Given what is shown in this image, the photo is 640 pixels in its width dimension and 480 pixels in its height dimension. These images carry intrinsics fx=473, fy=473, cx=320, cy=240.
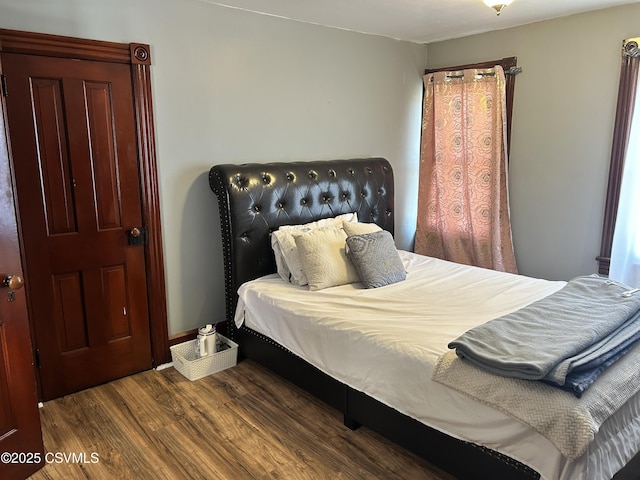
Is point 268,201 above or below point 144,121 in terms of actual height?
below

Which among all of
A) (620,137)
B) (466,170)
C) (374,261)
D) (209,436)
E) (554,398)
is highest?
(620,137)

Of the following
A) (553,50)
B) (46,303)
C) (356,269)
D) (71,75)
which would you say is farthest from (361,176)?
(46,303)

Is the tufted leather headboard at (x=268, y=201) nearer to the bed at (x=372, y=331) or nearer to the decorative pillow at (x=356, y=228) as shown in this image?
the bed at (x=372, y=331)

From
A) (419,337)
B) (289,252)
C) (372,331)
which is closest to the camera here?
(419,337)

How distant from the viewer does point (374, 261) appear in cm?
295

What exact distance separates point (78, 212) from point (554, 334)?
2.47 m

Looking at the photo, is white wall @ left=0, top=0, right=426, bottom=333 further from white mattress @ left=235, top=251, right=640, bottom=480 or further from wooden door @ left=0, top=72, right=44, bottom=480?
wooden door @ left=0, top=72, right=44, bottom=480

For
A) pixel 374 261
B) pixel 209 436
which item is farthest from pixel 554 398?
pixel 209 436

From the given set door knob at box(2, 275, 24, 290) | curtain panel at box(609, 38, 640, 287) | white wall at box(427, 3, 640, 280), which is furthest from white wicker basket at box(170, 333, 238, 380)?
curtain panel at box(609, 38, 640, 287)

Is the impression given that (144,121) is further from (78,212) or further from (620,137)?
(620,137)

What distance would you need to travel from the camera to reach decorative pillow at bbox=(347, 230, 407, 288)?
2914mm

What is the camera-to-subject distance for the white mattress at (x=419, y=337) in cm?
167

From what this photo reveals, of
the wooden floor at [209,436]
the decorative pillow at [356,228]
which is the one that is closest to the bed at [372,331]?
the wooden floor at [209,436]

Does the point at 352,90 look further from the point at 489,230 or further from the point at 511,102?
the point at 489,230
